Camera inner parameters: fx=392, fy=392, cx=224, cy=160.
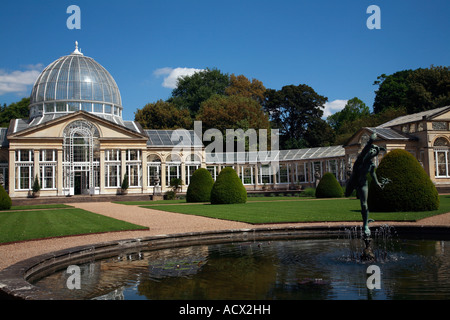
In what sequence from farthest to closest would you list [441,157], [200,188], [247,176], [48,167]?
[247,176] → [441,157] → [48,167] → [200,188]

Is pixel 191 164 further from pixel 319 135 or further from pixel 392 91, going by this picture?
pixel 392 91

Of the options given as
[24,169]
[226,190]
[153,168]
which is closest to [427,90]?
[153,168]

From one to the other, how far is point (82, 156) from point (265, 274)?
35.5m

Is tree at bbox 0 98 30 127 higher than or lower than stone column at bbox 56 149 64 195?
higher

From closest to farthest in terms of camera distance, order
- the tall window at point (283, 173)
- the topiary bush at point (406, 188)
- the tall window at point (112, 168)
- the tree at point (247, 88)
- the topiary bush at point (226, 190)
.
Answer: the topiary bush at point (406, 188) < the topiary bush at point (226, 190) < the tall window at point (112, 168) < the tall window at point (283, 173) < the tree at point (247, 88)

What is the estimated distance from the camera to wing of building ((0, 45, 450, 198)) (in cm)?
3719

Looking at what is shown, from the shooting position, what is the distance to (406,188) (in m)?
17.0

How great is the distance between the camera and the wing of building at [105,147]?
37188 mm

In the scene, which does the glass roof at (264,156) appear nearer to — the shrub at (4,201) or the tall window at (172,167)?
the tall window at (172,167)

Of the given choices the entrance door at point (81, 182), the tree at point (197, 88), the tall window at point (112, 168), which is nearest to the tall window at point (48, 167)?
the entrance door at point (81, 182)

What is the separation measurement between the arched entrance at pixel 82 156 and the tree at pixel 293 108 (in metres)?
30.7

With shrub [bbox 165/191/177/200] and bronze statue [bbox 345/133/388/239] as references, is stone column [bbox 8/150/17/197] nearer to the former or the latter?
shrub [bbox 165/191/177/200]

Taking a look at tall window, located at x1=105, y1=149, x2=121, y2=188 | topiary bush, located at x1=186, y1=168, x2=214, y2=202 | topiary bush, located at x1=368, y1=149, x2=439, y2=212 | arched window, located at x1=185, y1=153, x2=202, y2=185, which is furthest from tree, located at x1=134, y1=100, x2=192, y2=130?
topiary bush, located at x1=368, y1=149, x2=439, y2=212

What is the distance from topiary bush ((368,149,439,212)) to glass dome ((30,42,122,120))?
3385cm
